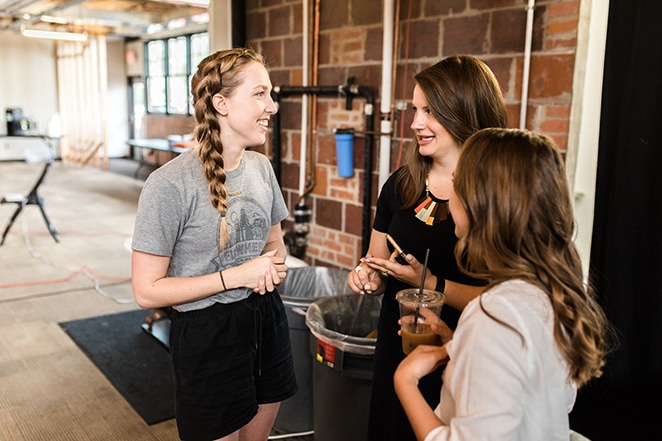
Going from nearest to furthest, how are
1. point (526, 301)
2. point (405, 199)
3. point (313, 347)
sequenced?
point (526, 301), point (405, 199), point (313, 347)

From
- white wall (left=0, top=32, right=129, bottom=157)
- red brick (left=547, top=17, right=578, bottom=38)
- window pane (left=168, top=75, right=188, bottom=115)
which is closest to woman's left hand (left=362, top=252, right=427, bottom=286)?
red brick (left=547, top=17, right=578, bottom=38)

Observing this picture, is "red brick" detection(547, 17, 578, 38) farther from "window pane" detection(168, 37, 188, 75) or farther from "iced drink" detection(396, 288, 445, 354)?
"window pane" detection(168, 37, 188, 75)

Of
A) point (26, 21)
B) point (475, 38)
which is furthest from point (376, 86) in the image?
point (26, 21)

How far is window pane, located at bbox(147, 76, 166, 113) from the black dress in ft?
39.5

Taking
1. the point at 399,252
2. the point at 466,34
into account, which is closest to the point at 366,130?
the point at 466,34

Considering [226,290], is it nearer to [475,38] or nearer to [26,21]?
[475,38]

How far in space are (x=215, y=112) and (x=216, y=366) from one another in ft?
2.32

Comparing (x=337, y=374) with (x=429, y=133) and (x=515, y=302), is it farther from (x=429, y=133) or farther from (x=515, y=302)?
(x=515, y=302)

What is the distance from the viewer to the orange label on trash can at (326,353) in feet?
7.52

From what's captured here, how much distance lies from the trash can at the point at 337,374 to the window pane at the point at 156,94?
37.6 ft

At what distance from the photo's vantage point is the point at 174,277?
1.67 metres

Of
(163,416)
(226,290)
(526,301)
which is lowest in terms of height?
(163,416)

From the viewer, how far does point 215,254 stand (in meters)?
1.69

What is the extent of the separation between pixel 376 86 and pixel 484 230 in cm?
227
